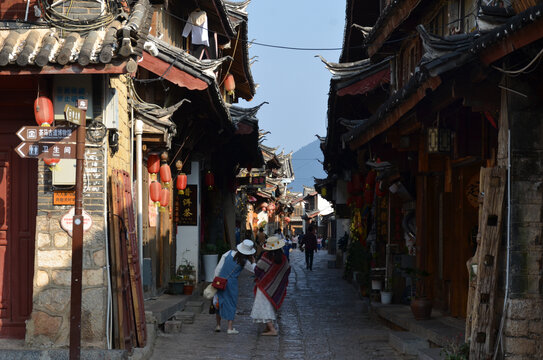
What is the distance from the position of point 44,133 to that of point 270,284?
6763mm

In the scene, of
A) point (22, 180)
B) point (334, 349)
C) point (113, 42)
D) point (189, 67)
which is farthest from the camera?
point (189, 67)

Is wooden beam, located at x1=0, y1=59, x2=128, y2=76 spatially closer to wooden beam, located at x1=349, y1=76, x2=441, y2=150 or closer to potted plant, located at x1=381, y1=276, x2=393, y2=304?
wooden beam, located at x1=349, y1=76, x2=441, y2=150

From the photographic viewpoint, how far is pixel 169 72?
13.9 meters

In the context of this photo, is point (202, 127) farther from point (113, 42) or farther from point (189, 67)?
point (113, 42)

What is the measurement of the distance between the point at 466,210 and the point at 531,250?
4775 mm

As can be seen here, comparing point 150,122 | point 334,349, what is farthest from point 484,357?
point 150,122

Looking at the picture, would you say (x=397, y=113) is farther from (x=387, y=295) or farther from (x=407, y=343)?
(x=387, y=295)

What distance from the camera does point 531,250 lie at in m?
7.95

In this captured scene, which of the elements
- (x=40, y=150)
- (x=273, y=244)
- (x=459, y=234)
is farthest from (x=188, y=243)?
(x=40, y=150)

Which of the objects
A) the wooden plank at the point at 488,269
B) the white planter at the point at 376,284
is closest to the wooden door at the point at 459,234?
the white planter at the point at 376,284

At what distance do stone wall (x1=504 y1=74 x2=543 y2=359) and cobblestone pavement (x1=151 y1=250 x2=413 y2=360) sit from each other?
3.13 m

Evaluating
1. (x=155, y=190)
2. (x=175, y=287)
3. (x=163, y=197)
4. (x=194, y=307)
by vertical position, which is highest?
(x=155, y=190)

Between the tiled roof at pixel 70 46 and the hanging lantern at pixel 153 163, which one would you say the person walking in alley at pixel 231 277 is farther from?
the tiled roof at pixel 70 46

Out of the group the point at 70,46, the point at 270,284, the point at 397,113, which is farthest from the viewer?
the point at 270,284
